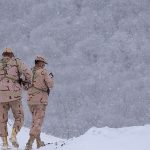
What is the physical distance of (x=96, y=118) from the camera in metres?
35.5

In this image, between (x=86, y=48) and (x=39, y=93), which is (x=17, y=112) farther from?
(x=86, y=48)

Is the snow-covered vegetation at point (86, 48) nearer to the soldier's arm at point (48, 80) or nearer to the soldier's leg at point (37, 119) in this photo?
the soldier's leg at point (37, 119)

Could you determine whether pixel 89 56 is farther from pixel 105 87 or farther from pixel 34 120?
pixel 34 120

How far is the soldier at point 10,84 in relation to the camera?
855 centimetres

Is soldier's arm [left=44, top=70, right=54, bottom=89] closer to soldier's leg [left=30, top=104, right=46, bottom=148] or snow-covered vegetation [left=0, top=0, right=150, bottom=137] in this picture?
soldier's leg [left=30, top=104, right=46, bottom=148]

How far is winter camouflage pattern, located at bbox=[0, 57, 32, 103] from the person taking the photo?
8.54 metres

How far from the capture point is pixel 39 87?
28.7ft

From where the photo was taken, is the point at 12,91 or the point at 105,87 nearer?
the point at 12,91

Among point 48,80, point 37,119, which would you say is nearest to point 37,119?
point 37,119

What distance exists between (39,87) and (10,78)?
50cm

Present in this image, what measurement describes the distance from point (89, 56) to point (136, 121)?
6306 mm

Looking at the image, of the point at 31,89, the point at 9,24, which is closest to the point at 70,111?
the point at 9,24

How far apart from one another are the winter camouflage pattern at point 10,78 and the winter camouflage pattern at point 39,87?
0.20 metres

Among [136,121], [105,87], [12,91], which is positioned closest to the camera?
[12,91]
